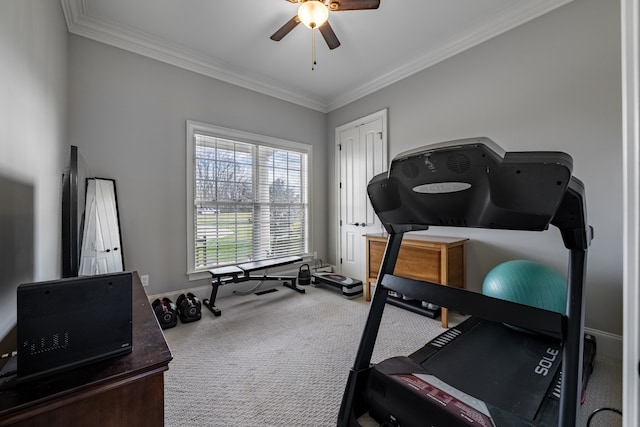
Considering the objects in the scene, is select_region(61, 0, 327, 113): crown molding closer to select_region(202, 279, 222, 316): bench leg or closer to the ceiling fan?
the ceiling fan

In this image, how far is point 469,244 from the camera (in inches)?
112

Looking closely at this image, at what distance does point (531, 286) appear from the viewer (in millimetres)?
1904

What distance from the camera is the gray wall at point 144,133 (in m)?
2.60

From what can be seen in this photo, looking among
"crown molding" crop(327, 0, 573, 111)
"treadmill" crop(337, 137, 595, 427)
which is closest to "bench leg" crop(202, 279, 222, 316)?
"treadmill" crop(337, 137, 595, 427)

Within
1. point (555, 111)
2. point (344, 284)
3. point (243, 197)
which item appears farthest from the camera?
point (243, 197)

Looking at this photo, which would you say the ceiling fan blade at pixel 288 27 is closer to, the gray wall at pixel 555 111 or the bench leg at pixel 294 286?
the gray wall at pixel 555 111

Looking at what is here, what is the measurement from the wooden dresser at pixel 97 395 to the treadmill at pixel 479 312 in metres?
0.97

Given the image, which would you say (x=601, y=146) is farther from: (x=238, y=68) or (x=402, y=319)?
(x=238, y=68)

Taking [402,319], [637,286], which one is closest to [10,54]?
[637,286]

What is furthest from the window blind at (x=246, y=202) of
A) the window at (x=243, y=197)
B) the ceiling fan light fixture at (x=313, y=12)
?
the ceiling fan light fixture at (x=313, y=12)

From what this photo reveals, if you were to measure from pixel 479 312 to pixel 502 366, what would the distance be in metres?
0.89

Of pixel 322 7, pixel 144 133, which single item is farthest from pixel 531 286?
pixel 144 133

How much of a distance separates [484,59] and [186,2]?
9.58 feet

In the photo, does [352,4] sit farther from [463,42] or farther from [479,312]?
[479,312]
